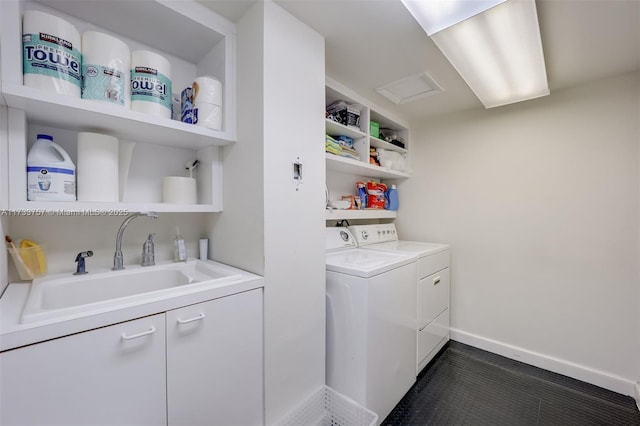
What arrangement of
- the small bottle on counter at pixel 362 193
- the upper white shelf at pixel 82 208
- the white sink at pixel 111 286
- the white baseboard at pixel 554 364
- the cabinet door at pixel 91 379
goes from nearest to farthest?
1. the cabinet door at pixel 91 379
2. the white sink at pixel 111 286
3. the upper white shelf at pixel 82 208
4. the white baseboard at pixel 554 364
5. the small bottle on counter at pixel 362 193

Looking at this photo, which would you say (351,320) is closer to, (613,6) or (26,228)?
(26,228)

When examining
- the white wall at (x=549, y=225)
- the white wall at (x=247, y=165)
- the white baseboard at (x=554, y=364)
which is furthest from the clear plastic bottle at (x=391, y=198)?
the white wall at (x=247, y=165)

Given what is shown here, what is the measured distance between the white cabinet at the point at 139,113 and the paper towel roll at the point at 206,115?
4 centimetres

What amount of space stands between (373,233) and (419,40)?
1.56 meters

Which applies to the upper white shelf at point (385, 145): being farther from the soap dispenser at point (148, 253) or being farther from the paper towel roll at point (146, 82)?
the soap dispenser at point (148, 253)

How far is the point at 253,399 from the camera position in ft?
4.01

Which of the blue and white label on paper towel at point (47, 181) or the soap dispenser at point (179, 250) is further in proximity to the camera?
the soap dispenser at point (179, 250)

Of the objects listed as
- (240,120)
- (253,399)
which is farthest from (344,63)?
(253,399)

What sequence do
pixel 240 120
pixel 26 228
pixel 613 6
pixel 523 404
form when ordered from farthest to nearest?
1. pixel 523 404
2. pixel 240 120
3. pixel 613 6
4. pixel 26 228

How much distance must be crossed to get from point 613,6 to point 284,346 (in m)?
2.34

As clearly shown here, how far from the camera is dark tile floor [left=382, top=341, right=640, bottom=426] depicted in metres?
1.58

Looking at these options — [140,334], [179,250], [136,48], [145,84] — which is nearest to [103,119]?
[145,84]

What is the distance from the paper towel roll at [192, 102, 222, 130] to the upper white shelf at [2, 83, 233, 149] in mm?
41

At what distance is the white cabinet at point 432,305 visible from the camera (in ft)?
6.34
